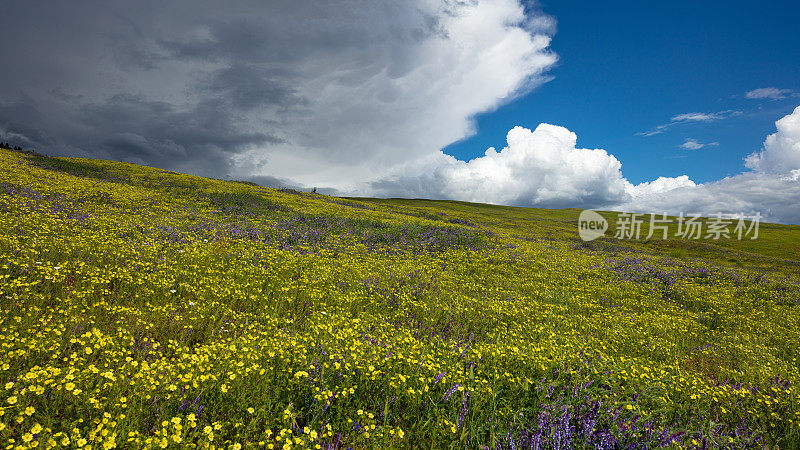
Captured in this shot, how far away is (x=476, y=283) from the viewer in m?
13.5

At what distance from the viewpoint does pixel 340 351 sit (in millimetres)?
5480

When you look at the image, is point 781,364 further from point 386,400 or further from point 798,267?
point 798,267

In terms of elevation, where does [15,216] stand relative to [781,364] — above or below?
above

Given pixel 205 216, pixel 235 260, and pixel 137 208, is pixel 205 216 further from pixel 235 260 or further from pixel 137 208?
pixel 235 260

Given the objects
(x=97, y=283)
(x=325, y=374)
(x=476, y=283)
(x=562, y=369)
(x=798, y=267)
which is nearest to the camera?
(x=325, y=374)

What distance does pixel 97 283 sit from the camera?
7539 mm

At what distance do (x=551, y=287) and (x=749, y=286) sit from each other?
13.5 metres

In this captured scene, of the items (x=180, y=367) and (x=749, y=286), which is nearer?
(x=180, y=367)

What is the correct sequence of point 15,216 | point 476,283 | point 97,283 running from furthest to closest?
1. point 476,283
2. point 15,216
3. point 97,283

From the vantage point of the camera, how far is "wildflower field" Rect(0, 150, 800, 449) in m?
3.97

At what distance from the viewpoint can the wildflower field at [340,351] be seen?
3975 mm

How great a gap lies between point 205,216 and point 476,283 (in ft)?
50.4

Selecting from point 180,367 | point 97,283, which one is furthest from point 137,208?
point 180,367

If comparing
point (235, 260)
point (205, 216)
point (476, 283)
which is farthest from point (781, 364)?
point (205, 216)
